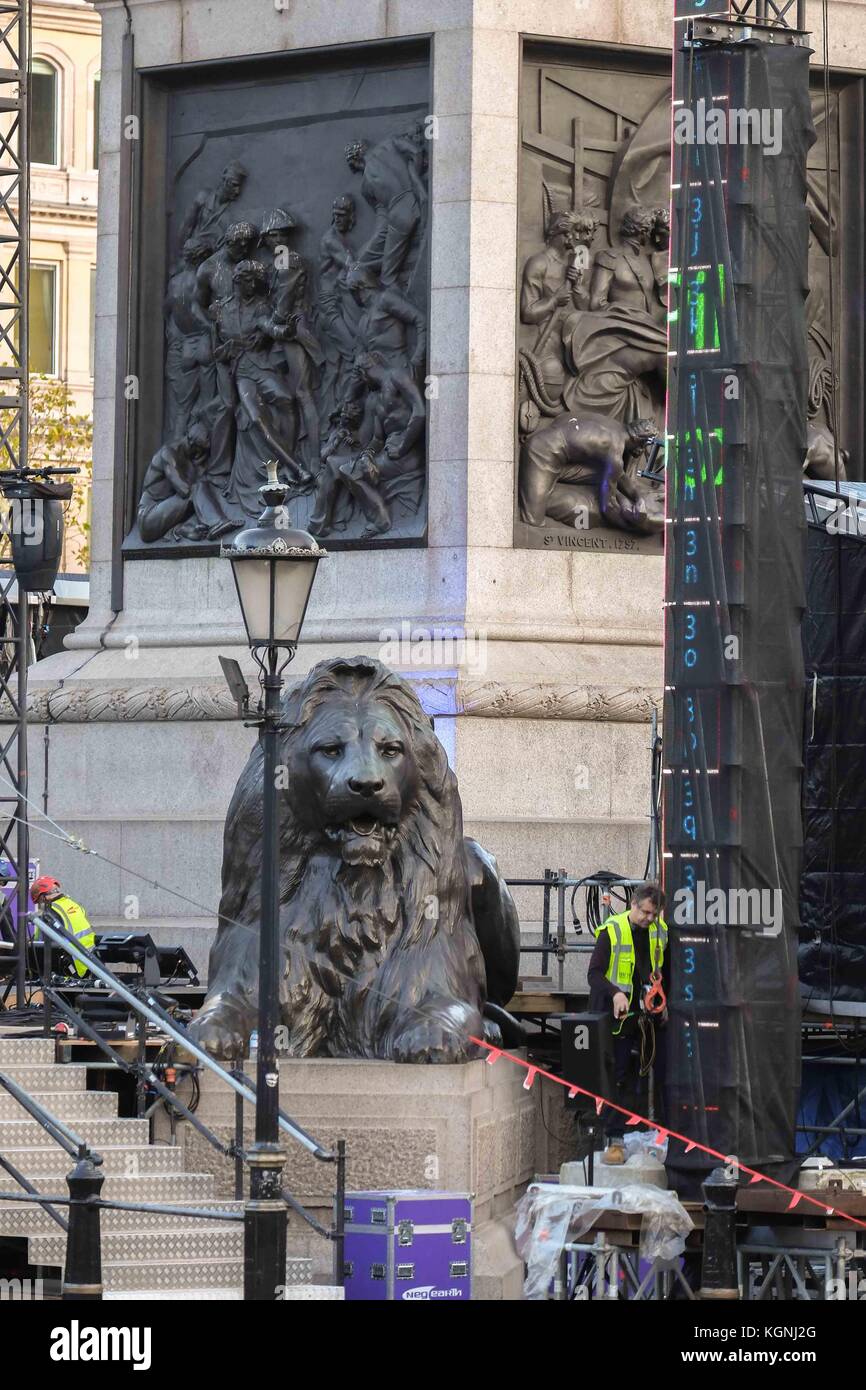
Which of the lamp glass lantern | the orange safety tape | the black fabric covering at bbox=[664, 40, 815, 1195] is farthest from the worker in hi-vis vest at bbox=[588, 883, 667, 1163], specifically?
the lamp glass lantern

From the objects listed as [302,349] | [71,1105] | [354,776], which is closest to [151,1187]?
[71,1105]

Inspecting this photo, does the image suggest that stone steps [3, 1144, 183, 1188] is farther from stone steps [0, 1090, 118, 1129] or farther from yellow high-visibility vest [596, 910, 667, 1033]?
yellow high-visibility vest [596, 910, 667, 1033]

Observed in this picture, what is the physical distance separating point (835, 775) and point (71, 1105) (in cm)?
503

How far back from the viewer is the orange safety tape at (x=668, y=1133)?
15812 mm

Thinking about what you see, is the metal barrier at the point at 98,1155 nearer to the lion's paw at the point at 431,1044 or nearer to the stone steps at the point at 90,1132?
the stone steps at the point at 90,1132

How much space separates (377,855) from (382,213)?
7331 millimetres

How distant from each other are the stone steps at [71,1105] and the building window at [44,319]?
38.3m

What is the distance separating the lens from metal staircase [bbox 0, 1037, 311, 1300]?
15.5 metres

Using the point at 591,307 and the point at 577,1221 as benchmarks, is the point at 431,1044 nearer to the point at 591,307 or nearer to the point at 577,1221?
the point at 577,1221

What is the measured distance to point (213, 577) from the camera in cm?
2400

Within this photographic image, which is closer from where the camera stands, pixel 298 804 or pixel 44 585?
pixel 298 804

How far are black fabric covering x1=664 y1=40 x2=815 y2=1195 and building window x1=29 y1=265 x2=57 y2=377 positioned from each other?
38.3 m
